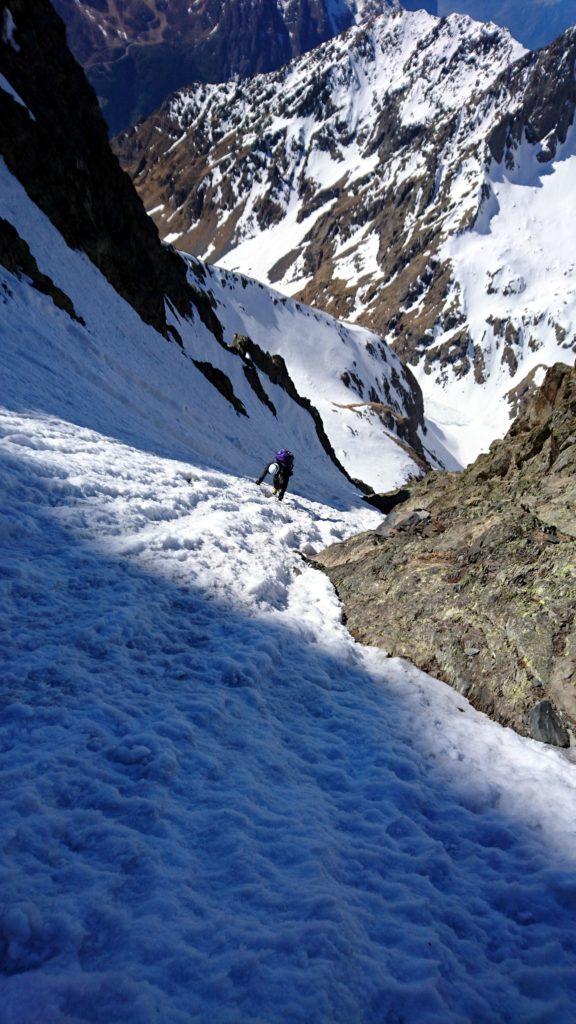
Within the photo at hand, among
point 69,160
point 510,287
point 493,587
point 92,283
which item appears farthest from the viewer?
point 510,287

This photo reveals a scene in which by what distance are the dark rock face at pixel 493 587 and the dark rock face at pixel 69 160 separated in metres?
22.4

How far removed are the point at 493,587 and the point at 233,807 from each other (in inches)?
200

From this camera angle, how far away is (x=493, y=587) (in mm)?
7773

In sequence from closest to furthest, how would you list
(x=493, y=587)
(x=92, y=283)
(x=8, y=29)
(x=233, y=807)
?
1. (x=233, y=807)
2. (x=493, y=587)
3. (x=92, y=283)
4. (x=8, y=29)

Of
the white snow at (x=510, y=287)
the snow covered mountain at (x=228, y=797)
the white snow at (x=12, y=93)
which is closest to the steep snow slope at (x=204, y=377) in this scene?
the white snow at (x=12, y=93)

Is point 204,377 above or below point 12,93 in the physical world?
below

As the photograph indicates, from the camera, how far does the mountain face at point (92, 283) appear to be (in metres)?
18.6

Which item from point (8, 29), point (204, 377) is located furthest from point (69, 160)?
point (204, 377)

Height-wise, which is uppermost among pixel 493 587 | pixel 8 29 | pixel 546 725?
pixel 8 29

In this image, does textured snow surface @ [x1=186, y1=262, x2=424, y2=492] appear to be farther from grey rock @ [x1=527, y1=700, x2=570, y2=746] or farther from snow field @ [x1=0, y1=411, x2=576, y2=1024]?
grey rock @ [x1=527, y1=700, x2=570, y2=746]

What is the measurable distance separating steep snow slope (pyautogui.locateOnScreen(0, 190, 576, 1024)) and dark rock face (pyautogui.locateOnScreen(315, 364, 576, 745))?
430mm

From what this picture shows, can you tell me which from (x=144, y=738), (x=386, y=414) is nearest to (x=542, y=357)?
(x=386, y=414)

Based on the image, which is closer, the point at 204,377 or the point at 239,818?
the point at 239,818

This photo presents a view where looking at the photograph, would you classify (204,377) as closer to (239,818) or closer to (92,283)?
(92,283)
